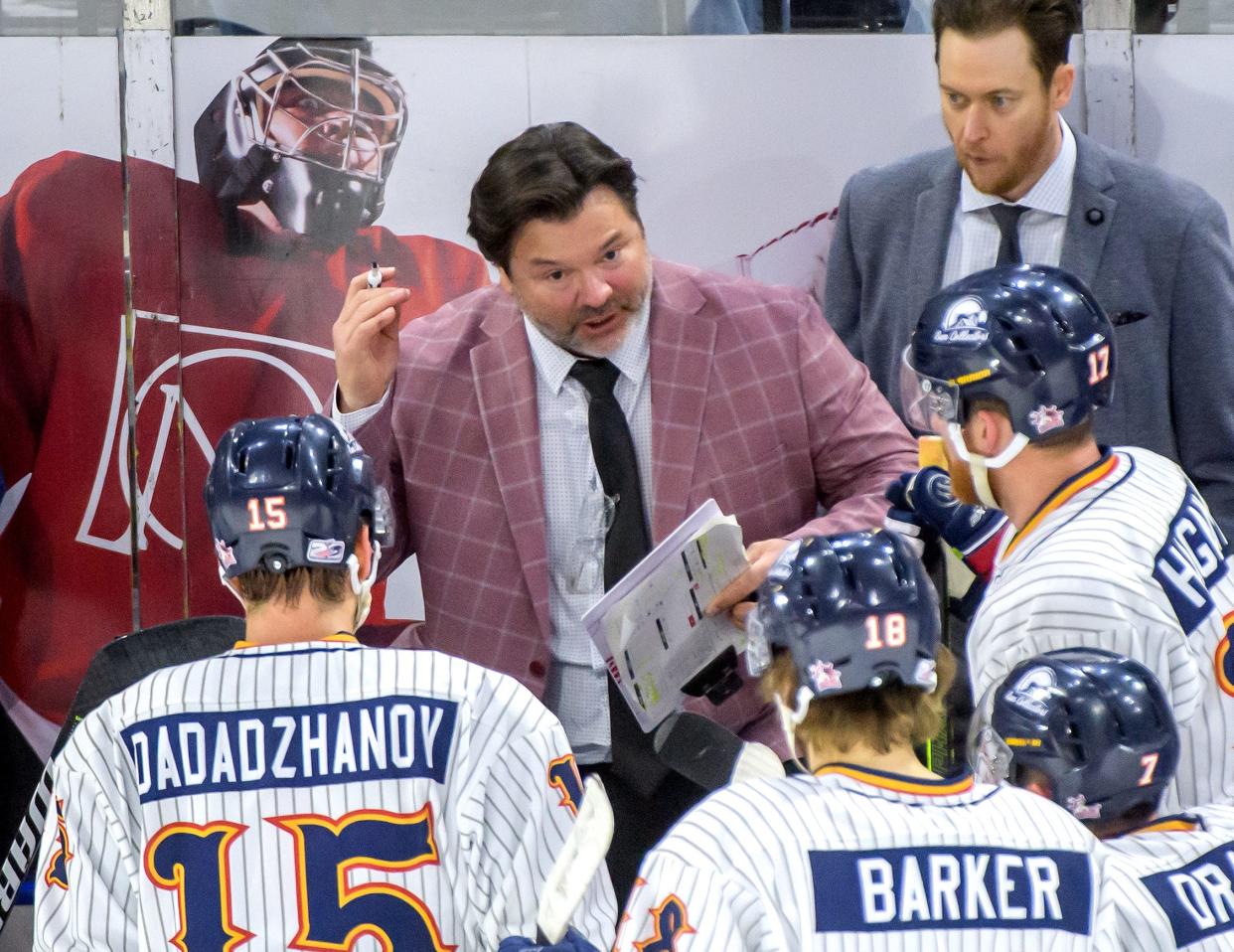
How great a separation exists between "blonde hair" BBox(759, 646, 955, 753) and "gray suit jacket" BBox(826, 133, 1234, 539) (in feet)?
5.58

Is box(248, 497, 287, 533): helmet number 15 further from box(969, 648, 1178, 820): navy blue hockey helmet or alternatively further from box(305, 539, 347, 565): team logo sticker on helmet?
box(969, 648, 1178, 820): navy blue hockey helmet

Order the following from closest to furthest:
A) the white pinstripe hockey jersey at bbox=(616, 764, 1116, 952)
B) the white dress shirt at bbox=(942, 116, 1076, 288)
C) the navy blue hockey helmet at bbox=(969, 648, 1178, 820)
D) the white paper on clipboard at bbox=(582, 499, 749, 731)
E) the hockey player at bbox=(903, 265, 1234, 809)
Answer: the white pinstripe hockey jersey at bbox=(616, 764, 1116, 952), the navy blue hockey helmet at bbox=(969, 648, 1178, 820), the hockey player at bbox=(903, 265, 1234, 809), the white paper on clipboard at bbox=(582, 499, 749, 731), the white dress shirt at bbox=(942, 116, 1076, 288)

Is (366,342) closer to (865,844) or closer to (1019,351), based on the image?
(1019,351)

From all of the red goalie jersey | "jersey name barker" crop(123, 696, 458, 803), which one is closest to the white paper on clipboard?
"jersey name barker" crop(123, 696, 458, 803)

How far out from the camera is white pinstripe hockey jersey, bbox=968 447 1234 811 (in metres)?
2.29

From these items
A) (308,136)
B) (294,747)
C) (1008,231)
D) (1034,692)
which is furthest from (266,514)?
(308,136)

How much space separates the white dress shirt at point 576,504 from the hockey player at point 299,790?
0.83 meters

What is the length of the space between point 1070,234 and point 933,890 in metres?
2.18

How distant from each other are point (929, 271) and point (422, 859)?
2.10m

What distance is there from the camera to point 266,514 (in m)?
2.29

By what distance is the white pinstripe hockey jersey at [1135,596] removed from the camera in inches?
90.3

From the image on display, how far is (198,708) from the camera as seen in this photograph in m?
2.22

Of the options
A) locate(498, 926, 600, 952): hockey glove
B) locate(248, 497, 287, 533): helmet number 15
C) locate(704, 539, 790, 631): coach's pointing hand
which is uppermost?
locate(248, 497, 287, 533): helmet number 15

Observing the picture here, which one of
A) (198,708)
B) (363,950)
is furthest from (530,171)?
(363,950)
